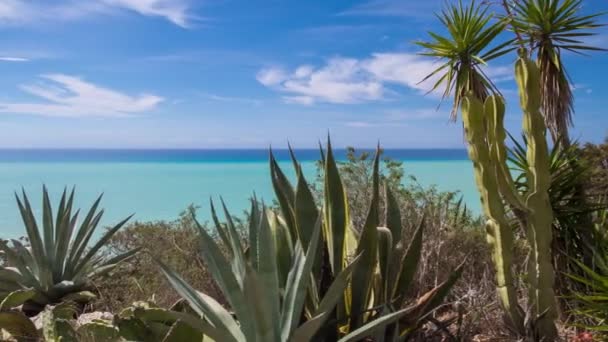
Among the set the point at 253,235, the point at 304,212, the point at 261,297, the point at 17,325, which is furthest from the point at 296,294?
the point at 17,325

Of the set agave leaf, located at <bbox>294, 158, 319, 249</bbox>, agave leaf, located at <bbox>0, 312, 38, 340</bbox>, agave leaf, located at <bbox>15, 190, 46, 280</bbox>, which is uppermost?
agave leaf, located at <bbox>294, 158, 319, 249</bbox>

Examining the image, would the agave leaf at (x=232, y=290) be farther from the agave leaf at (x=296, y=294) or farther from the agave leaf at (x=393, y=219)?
the agave leaf at (x=393, y=219)

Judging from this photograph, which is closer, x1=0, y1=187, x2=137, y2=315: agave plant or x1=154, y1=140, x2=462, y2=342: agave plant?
x1=154, y1=140, x2=462, y2=342: agave plant

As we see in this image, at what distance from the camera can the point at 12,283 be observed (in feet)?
18.4

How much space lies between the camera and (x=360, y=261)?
342 cm

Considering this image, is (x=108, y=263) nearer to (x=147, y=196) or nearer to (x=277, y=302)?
(x=277, y=302)

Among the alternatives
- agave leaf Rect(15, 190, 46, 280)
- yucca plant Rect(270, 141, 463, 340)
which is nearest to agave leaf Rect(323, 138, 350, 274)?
yucca plant Rect(270, 141, 463, 340)

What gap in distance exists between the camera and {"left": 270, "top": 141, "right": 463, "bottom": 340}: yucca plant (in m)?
3.42

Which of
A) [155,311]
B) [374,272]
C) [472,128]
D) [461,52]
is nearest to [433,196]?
[461,52]

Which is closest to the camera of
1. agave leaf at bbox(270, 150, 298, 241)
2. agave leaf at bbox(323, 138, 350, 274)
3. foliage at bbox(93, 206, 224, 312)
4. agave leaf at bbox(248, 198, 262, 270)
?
agave leaf at bbox(248, 198, 262, 270)

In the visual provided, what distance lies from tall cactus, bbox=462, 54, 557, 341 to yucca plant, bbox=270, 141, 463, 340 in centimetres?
84

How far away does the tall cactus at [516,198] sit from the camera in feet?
13.8

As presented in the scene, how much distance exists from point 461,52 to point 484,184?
2.99 metres

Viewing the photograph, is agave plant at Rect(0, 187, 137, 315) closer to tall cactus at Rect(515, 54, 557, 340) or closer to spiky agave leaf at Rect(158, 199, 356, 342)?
spiky agave leaf at Rect(158, 199, 356, 342)
